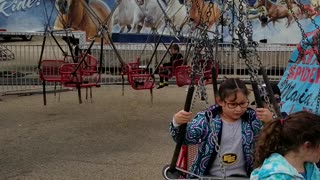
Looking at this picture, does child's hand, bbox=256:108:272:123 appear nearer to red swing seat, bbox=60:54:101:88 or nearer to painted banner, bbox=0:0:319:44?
red swing seat, bbox=60:54:101:88

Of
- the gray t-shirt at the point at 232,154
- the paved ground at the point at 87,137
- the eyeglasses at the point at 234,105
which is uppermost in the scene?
the eyeglasses at the point at 234,105

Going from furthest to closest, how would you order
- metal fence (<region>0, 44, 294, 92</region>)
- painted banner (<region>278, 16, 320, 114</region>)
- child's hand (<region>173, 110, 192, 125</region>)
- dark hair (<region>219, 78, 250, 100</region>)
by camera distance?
metal fence (<region>0, 44, 294, 92</region>) → painted banner (<region>278, 16, 320, 114</region>) → dark hair (<region>219, 78, 250, 100</region>) → child's hand (<region>173, 110, 192, 125</region>)

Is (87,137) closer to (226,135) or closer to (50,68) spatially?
(50,68)

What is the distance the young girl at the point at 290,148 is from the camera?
2.06 meters

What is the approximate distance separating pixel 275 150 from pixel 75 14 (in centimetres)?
1344

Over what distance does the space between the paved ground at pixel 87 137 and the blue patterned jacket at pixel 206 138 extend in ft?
6.56

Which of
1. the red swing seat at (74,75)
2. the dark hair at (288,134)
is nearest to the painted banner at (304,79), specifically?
the dark hair at (288,134)

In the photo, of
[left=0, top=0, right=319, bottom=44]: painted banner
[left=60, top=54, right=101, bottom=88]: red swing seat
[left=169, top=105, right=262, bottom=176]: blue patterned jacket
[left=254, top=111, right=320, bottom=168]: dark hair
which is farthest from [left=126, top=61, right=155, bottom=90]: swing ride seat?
[left=254, top=111, right=320, bottom=168]: dark hair

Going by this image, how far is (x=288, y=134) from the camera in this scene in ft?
6.85

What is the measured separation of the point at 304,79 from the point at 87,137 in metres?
3.64

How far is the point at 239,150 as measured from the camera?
3088 mm

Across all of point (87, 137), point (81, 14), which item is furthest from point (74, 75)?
point (81, 14)

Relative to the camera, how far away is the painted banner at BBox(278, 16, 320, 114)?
3.49 metres

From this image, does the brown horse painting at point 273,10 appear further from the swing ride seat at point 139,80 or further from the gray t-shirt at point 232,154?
the gray t-shirt at point 232,154
